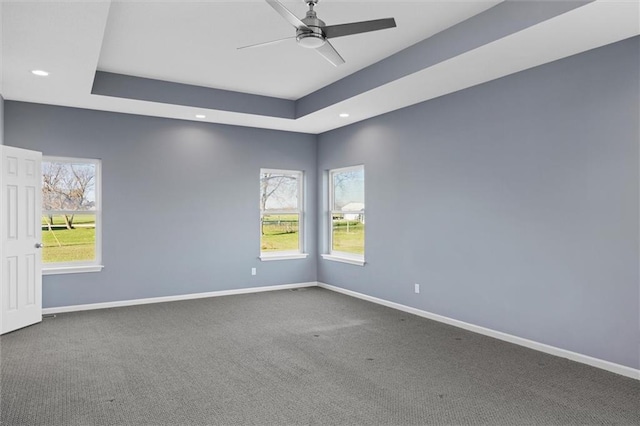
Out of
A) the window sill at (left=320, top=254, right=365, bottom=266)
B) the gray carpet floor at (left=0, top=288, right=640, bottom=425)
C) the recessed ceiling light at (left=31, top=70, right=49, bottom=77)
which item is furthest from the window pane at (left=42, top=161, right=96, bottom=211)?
the window sill at (left=320, top=254, right=365, bottom=266)

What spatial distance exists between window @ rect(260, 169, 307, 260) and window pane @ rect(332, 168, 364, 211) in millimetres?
608

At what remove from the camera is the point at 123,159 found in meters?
5.79

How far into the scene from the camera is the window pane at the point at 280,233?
23.0 ft

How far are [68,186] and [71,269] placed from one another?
3.48ft

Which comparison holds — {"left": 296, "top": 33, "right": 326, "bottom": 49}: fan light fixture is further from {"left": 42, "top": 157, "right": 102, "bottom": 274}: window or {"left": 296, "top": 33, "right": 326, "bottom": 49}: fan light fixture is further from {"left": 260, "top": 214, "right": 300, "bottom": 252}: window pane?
{"left": 260, "top": 214, "right": 300, "bottom": 252}: window pane

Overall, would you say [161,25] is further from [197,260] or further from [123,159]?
[197,260]

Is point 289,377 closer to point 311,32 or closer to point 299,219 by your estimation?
point 311,32

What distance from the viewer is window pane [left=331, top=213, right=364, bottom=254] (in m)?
6.45

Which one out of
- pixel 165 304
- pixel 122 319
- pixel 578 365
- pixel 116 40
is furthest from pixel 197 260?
pixel 578 365

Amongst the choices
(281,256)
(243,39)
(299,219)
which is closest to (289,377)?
(243,39)

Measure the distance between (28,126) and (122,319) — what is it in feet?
8.50

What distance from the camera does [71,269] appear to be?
550cm

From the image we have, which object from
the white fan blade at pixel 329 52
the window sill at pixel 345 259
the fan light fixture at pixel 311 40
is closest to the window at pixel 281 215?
the window sill at pixel 345 259

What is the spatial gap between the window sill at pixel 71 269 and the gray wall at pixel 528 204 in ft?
12.2
